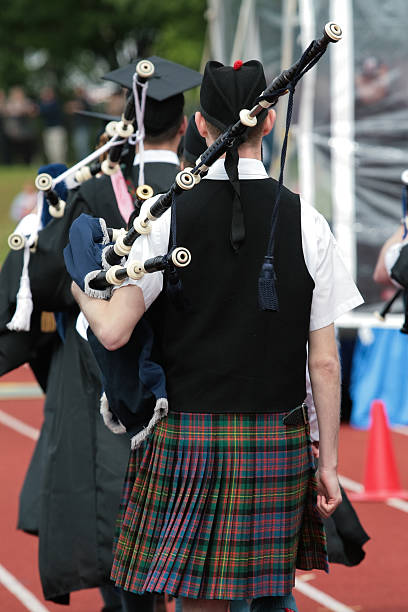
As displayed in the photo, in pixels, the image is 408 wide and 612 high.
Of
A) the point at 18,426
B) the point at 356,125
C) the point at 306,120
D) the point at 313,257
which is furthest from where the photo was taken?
the point at 18,426

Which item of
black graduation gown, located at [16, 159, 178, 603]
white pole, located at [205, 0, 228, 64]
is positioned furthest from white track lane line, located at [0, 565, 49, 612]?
white pole, located at [205, 0, 228, 64]

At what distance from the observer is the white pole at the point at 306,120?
8.39 meters

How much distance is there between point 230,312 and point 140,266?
0.30 meters

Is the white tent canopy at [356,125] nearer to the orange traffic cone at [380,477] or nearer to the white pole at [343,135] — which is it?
the white pole at [343,135]

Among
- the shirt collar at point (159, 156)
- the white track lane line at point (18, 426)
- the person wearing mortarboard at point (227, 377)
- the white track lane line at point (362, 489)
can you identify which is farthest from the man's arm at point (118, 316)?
the white track lane line at point (18, 426)

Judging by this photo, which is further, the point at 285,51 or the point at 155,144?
the point at 285,51

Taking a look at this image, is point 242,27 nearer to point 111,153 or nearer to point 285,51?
point 285,51

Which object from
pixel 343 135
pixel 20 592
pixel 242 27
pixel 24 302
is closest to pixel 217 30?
pixel 242 27

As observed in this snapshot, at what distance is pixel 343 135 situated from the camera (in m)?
8.29

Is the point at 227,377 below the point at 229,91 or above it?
below

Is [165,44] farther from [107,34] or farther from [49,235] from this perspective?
[49,235]

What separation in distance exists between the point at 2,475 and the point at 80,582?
3271 millimetres

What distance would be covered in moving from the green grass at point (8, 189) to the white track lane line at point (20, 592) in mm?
15197

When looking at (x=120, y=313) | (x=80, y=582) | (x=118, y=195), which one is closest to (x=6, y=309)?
(x=118, y=195)
